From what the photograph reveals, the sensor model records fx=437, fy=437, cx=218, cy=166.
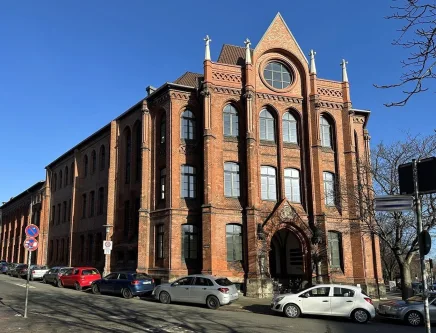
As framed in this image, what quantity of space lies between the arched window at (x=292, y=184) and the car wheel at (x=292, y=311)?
11.4 m

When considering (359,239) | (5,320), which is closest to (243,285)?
(359,239)

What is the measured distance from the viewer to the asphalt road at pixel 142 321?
41.4ft

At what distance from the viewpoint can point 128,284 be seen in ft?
73.2

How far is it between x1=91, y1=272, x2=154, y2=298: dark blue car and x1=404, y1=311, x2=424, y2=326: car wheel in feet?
40.1

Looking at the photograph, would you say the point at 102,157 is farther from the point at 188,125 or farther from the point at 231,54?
the point at 231,54

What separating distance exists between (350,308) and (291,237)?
507 inches

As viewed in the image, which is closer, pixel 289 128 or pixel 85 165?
pixel 289 128

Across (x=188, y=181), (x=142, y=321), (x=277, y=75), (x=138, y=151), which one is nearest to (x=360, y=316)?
(x=142, y=321)

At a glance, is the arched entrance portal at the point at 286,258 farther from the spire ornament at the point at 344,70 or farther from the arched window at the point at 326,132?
the spire ornament at the point at 344,70

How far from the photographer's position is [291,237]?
29.6 m

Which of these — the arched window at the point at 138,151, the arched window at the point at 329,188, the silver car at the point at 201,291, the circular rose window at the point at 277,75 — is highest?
the circular rose window at the point at 277,75

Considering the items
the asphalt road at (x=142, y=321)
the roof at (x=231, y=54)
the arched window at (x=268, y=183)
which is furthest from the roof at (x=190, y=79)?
the asphalt road at (x=142, y=321)

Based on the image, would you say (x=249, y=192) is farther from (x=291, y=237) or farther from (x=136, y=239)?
(x=136, y=239)

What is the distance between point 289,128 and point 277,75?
3781 mm
